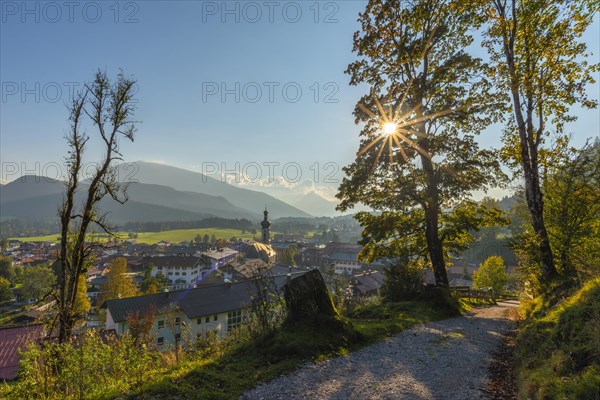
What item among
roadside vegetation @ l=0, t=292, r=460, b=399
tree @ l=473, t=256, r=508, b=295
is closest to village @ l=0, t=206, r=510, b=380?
roadside vegetation @ l=0, t=292, r=460, b=399

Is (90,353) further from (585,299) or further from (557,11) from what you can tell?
(557,11)

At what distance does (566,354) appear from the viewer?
17.0ft

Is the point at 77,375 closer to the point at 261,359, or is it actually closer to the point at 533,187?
the point at 261,359

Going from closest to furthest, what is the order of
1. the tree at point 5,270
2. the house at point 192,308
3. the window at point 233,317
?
the house at point 192,308
the window at point 233,317
the tree at point 5,270

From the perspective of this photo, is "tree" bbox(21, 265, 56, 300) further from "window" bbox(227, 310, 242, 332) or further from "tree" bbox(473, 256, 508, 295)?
"tree" bbox(473, 256, 508, 295)

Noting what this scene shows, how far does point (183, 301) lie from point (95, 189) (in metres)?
28.7

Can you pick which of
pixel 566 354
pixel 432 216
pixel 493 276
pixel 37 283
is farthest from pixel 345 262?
pixel 566 354

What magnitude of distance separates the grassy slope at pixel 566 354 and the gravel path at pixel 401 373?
975 mm

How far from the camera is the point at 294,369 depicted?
6.61 meters

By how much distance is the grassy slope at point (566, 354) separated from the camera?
422 centimetres

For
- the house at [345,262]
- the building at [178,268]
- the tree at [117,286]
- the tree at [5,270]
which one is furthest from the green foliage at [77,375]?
the house at [345,262]

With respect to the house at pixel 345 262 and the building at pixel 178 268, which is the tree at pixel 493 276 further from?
the house at pixel 345 262

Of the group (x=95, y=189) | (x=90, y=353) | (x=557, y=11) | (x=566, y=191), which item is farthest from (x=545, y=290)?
(x=95, y=189)

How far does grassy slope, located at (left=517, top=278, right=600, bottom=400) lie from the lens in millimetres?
4223
